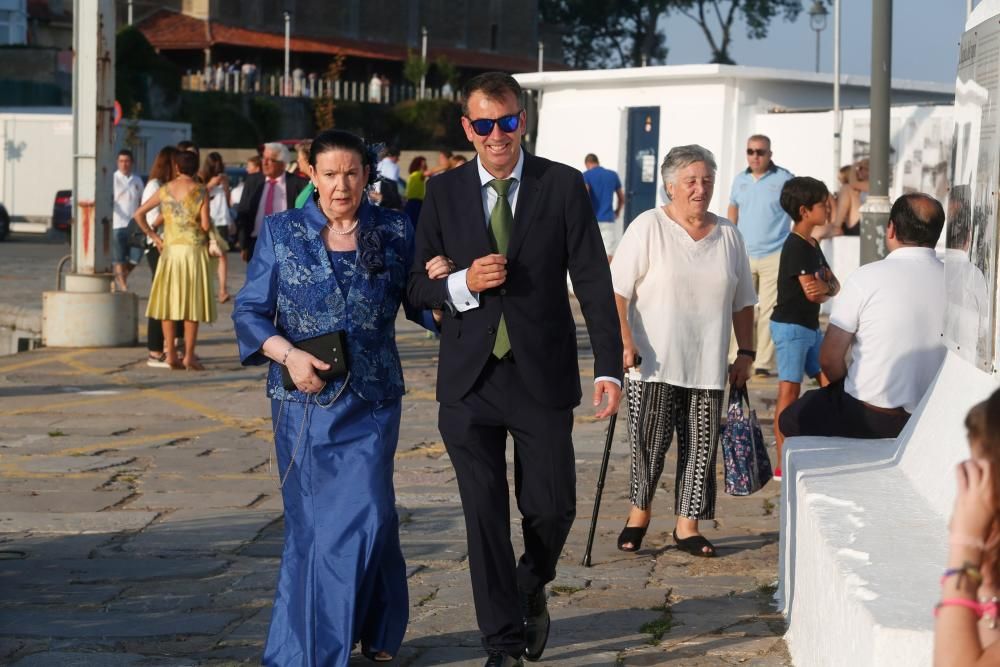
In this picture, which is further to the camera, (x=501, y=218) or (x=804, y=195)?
(x=804, y=195)

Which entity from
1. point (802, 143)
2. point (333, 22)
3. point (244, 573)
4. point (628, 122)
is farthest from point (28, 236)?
point (333, 22)

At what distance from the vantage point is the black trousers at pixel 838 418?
6852 mm

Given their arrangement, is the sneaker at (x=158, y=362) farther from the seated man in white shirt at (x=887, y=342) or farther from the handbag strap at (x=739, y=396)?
the seated man in white shirt at (x=887, y=342)

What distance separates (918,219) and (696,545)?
5.76 feet

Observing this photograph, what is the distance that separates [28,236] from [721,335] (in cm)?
3290

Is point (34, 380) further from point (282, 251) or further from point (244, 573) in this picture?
point (282, 251)

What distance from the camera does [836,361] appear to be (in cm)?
704

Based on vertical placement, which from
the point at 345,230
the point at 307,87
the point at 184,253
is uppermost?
the point at 307,87

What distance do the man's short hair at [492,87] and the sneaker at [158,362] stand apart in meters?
9.18

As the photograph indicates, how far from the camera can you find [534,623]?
5.73 metres

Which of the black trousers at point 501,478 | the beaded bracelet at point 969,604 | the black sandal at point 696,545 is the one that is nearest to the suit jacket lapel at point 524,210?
the black trousers at point 501,478

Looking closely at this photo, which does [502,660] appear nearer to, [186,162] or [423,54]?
[186,162]

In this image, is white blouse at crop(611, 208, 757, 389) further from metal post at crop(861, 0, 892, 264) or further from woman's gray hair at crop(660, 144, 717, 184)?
metal post at crop(861, 0, 892, 264)

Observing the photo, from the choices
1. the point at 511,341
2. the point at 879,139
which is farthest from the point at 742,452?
the point at 879,139
